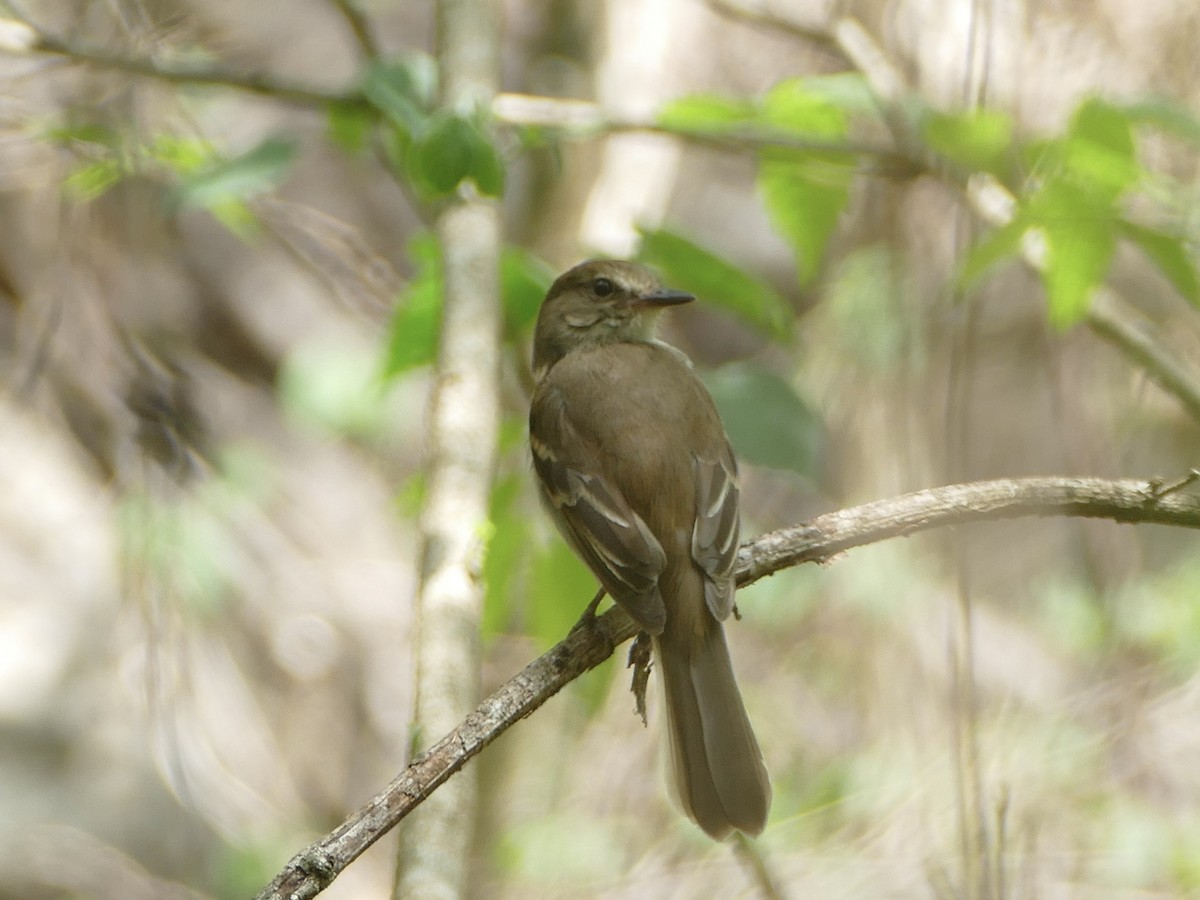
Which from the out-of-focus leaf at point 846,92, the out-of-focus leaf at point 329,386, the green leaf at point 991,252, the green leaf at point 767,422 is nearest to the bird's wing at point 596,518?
the green leaf at point 767,422

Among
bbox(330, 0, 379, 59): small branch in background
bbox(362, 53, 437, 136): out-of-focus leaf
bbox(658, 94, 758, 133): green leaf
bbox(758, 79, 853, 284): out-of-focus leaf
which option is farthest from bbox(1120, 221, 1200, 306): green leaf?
bbox(330, 0, 379, 59): small branch in background

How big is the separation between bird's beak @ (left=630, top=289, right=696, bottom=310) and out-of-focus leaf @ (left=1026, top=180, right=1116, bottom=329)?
1198 millimetres

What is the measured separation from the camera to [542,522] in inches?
138

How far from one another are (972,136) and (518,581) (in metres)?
1.74

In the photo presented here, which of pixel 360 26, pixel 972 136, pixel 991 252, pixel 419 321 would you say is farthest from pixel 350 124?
pixel 991 252

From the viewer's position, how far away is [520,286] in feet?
10.5

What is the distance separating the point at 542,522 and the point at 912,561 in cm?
422

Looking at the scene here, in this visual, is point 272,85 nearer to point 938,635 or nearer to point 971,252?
point 971,252

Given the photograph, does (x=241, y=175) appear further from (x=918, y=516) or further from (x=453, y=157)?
(x=918, y=516)

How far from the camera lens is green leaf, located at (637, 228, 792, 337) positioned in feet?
10.6

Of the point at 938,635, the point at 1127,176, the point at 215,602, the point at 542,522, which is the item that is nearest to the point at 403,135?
the point at 542,522

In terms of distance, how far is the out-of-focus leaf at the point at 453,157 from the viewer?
9.52ft

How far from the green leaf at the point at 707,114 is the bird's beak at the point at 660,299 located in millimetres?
596

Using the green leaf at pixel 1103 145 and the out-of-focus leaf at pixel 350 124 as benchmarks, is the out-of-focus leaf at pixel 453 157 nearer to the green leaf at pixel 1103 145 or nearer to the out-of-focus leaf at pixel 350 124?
the out-of-focus leaf at pixel 350 124
